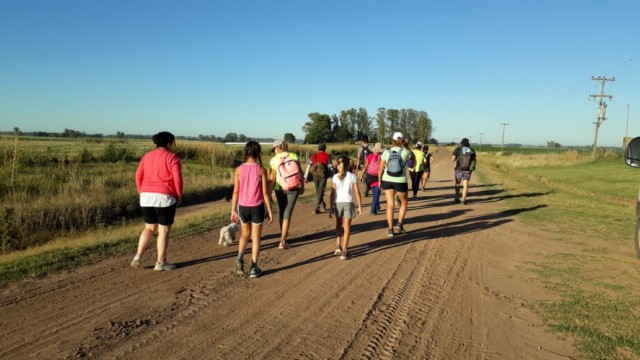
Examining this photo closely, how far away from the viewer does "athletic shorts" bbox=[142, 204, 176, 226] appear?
6.04 m

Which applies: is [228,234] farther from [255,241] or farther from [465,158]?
[465,158]

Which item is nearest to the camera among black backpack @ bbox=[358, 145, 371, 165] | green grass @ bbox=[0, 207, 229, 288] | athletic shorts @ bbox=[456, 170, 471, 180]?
green grass @ bbox=[0, 207, 229, 288]

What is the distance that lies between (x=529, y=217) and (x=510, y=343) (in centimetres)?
857

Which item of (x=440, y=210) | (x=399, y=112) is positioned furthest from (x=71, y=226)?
(x=399, y=112)

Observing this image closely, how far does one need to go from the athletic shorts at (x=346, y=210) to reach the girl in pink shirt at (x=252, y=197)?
4.76 feet

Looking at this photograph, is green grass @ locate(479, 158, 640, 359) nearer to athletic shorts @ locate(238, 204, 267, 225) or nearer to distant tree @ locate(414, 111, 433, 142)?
athletic shorts @ locate(238, 204, 267, 225)

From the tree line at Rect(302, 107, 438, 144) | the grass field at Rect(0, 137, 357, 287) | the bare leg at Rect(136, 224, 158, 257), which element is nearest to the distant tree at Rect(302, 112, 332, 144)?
the tree line at Rect(302, 107, 438, 144)

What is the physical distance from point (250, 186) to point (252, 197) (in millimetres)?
153

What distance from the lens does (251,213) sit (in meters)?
6.01

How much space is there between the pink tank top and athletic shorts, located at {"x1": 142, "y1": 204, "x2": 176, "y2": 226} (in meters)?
1.04

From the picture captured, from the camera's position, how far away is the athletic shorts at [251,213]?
5984 millimetres

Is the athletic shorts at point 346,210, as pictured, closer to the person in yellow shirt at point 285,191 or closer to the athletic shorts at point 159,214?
the person in yellow shirt at point 285,191

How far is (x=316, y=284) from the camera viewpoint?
18.8ft

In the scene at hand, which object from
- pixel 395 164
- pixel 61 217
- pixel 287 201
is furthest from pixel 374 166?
pixel 61 217
